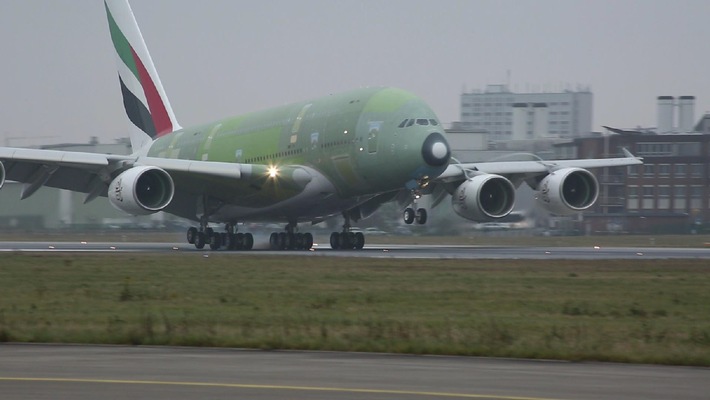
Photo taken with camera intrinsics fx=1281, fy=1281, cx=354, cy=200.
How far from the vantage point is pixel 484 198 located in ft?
154

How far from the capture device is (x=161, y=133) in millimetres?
58406

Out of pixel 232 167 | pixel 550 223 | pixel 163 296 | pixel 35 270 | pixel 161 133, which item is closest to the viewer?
pixel 163 296

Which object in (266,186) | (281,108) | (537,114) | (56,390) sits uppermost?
(537,114)

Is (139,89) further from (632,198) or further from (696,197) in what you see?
(632,198)

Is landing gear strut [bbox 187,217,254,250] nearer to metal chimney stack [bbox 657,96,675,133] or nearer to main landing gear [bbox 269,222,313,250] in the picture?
main landing gear [bbox 269,222,313,250]

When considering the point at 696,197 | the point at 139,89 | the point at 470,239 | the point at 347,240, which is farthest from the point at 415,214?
the point at 696,197

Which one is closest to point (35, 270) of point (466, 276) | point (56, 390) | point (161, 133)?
point (466, 276)

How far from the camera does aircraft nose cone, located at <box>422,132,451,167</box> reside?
136ft

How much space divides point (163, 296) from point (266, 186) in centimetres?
2195

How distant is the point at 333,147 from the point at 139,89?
16.9 metres

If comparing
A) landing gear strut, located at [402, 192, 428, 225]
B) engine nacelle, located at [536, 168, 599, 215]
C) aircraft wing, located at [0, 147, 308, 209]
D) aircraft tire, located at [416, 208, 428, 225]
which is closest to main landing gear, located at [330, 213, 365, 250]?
aircraft wing, located at [0, 147, 308, 209]

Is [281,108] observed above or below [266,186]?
above

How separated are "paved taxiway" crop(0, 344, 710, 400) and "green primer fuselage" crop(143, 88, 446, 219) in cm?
2616

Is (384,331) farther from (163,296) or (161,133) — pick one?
(161,133)
